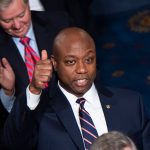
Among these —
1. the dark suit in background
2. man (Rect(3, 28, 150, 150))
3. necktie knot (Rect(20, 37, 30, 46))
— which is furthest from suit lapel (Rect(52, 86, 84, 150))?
the dark suit in background

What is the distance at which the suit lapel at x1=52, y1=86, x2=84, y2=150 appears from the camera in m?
1.82

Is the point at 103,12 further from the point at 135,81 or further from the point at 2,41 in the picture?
the point at 2,41

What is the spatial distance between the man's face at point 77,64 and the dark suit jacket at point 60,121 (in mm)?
111

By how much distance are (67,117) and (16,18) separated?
59 centimetres

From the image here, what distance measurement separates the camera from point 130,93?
76.0 inches

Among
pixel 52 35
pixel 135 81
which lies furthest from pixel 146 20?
pixel 52 35

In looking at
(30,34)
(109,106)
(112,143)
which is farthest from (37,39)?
(112,143)

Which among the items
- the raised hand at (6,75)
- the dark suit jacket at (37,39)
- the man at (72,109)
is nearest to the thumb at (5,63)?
the raised hand at (6,75)

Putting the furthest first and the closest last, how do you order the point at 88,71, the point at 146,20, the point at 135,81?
the point at 146,20
the point at 135,81
the point at 88,71

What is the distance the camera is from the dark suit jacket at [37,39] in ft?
7.26

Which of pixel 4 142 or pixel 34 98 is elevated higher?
pixel 34 98

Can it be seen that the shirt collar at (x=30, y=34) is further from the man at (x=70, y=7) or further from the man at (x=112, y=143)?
the man at (x=112, y=143)

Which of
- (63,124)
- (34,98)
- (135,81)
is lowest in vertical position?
(135,81)

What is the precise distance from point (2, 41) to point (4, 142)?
1.84 feet
